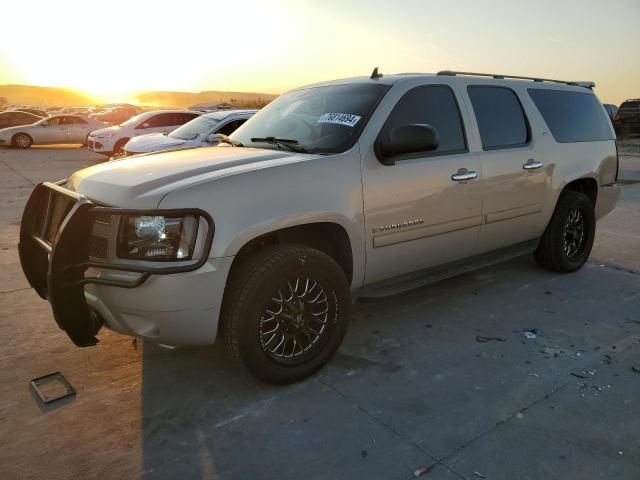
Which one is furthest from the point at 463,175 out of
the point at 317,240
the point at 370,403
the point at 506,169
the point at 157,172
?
the point at 157,172

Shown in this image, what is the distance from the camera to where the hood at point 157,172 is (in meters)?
2.71

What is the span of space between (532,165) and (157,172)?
305 cm

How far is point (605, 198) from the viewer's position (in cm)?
527

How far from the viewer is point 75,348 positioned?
142 inches

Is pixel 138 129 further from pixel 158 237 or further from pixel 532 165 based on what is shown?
pixel 158 237

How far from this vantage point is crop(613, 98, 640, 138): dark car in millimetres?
20920

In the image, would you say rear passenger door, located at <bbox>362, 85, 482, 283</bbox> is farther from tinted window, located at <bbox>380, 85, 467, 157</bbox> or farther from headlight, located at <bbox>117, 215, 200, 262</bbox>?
headlight, located at <bbox>117, 215, 200, 262</bbox>

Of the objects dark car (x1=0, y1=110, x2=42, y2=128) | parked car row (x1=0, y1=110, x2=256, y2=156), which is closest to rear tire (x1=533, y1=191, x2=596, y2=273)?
parked car row (x1=0, y1=110, x2=256, y2=156)

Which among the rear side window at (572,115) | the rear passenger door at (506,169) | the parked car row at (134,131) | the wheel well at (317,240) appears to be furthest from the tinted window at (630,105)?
the wheel well at (317,240)

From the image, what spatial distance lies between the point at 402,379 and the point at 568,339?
4.41ft

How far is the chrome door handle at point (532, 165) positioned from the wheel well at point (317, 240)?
1919 millimetres

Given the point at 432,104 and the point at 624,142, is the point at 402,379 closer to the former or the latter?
the point at 432,104

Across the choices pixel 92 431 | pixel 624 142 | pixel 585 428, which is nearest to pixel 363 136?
pixel 585 428

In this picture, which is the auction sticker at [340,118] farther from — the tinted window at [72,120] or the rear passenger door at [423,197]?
the tinted window at [72,120]
